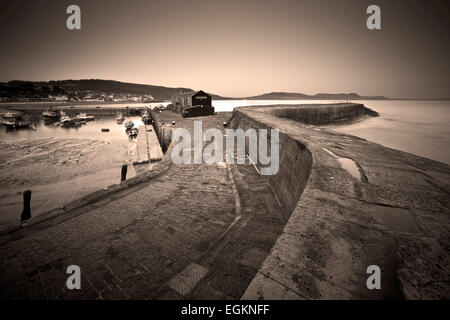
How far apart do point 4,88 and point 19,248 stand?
206425mm

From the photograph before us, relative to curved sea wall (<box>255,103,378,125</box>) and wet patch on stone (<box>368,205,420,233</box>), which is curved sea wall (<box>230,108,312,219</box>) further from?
curved sea wall (<box>255,103,378,125</box>)

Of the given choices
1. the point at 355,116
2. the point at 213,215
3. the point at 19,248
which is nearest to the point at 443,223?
the point at 213,215

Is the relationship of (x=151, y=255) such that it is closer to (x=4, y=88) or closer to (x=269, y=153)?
(x=269, y=153)

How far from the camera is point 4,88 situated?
13138cm

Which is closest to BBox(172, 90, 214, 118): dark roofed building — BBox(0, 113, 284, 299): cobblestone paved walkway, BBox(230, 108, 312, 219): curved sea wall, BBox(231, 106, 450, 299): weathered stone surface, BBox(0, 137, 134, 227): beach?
BBox(0, 137, 134, 227): beach

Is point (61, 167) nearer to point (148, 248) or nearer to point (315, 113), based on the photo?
point (148, 248)

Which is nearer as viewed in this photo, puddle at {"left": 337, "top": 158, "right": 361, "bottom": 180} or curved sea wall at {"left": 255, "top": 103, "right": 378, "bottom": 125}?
puddle at {"left": 337, "top": 158, "right": 361, "bottom": 180}

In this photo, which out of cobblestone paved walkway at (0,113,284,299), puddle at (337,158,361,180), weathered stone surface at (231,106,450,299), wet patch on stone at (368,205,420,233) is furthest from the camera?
puddle at (337,158,361,180)

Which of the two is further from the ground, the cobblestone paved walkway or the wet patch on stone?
the wet patch on stone

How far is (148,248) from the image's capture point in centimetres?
462

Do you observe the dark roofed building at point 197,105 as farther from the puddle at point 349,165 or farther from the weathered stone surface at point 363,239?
the weathered stone surface at point 363,239

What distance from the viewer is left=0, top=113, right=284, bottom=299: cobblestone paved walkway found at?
348 centimetres

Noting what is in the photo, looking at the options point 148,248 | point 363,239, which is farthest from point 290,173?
point 148,248
